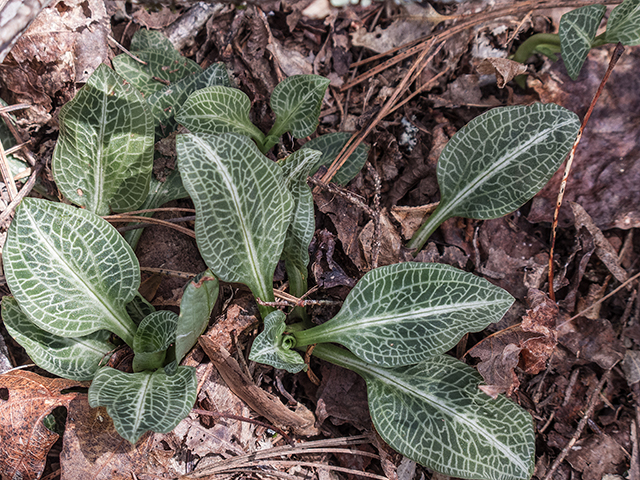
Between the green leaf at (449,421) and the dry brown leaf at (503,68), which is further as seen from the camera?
the dry brown leaf at (503,68)

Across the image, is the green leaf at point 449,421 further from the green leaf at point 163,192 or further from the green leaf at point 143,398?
the green leaf at point 163,192

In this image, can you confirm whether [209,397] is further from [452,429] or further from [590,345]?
[590,345]

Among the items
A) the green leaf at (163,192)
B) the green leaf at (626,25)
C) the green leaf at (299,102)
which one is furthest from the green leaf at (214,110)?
the green leaf at (626,25)

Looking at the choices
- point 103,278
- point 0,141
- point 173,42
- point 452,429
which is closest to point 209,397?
point 103,278

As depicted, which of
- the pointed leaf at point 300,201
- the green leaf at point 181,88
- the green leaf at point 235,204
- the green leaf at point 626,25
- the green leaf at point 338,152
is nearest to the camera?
the green leaf at point 235,204

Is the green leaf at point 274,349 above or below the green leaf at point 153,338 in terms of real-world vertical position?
below

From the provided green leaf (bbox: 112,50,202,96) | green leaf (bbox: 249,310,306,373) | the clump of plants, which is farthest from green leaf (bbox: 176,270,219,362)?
green leaf (bbox: 112,50,202,96)

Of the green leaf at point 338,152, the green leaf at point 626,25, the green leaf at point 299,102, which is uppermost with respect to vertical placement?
the green leaf at point 299,102
